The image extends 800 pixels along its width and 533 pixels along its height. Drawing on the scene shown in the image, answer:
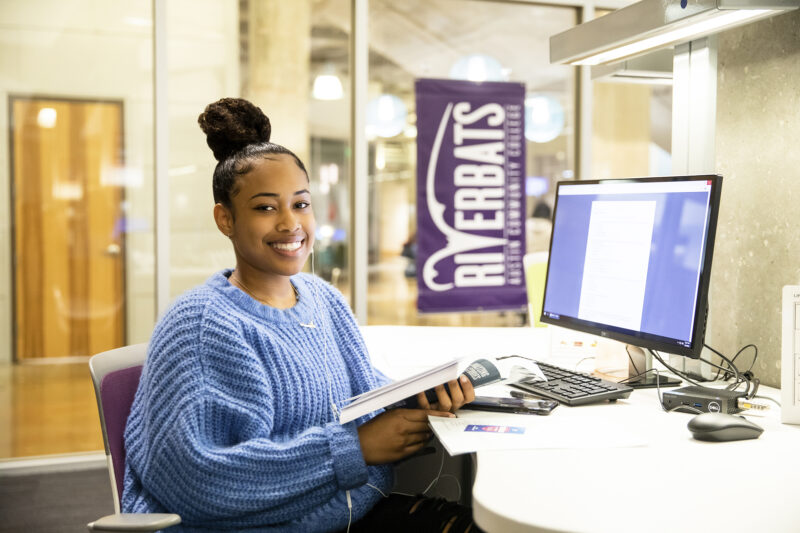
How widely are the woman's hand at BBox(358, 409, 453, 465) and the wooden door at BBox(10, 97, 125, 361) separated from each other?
3.03 metres

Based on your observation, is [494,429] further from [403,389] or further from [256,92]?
[256,92]

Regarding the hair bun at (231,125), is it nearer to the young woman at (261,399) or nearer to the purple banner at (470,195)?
the young woman at (261,399)

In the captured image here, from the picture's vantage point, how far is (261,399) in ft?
4.35

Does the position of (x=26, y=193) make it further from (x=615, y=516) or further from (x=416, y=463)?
(x=615, y=516)

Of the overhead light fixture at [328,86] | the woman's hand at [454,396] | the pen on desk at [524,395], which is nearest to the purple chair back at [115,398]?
the woman's hand at [454,396]

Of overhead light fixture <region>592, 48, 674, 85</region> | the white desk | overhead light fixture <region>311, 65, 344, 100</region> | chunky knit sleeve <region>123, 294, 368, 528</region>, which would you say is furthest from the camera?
overhead light fixture <region>311, 65, 344, 100</region>

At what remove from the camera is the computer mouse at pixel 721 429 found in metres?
1.27

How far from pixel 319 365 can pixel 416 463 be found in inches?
21.3

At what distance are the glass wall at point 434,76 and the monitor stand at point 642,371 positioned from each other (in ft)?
8.50

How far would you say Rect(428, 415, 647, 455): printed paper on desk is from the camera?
49.2 inches

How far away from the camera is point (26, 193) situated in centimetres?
391

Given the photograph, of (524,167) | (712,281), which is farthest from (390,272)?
(712,281)

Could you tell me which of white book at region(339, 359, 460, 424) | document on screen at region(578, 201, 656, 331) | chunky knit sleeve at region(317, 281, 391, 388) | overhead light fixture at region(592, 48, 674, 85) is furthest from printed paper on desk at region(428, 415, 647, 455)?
overhead light fixture at region(592, 48, 674, 85)

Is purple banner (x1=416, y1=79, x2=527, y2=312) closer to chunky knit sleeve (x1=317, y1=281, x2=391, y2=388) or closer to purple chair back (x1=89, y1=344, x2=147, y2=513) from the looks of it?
chunky knit sleeve (x1=317, y1=281, x2=391, y2=388)
